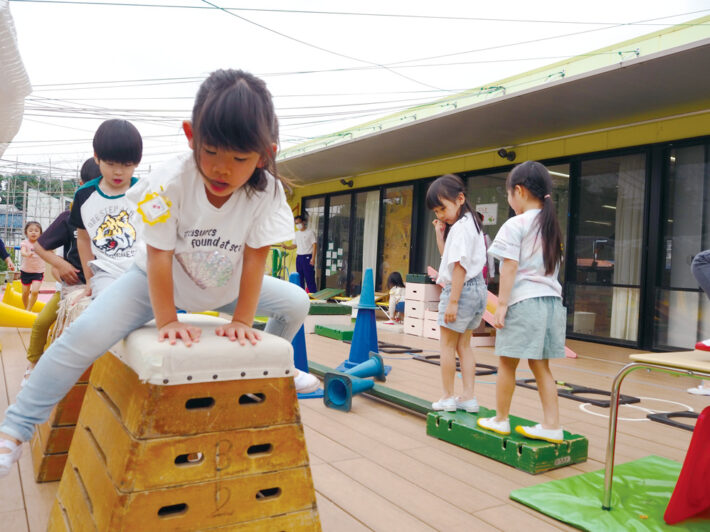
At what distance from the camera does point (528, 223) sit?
2449mm

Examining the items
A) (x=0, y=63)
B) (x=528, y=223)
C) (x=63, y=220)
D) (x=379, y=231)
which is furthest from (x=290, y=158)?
(x=528, y=223)

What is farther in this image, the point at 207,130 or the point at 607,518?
the point at 607,518

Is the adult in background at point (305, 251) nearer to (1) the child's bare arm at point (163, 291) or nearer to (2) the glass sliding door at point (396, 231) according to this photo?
(2) the glass sliding door at point (396, 231)

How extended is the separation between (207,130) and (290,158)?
30.8 feet

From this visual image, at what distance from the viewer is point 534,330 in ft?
7.61

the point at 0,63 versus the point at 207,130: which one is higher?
the point at 0,63

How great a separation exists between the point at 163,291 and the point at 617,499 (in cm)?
179

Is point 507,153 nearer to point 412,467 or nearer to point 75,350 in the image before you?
point 412,467

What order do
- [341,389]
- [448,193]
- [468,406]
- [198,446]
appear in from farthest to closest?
[341,389], [448,193], [468,406], [198,446]

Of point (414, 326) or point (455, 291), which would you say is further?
point (414, 326)

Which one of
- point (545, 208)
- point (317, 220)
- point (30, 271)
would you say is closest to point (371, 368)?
point (545, 208)

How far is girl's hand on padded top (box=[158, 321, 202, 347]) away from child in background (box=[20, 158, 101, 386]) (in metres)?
1.71

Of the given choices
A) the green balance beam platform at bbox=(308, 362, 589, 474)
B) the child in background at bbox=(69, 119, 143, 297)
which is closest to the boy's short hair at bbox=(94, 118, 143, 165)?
the child in background at bbox=(69, 119, 143, 297)

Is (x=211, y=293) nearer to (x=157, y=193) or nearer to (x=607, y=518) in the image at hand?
(x=157, y=193)
